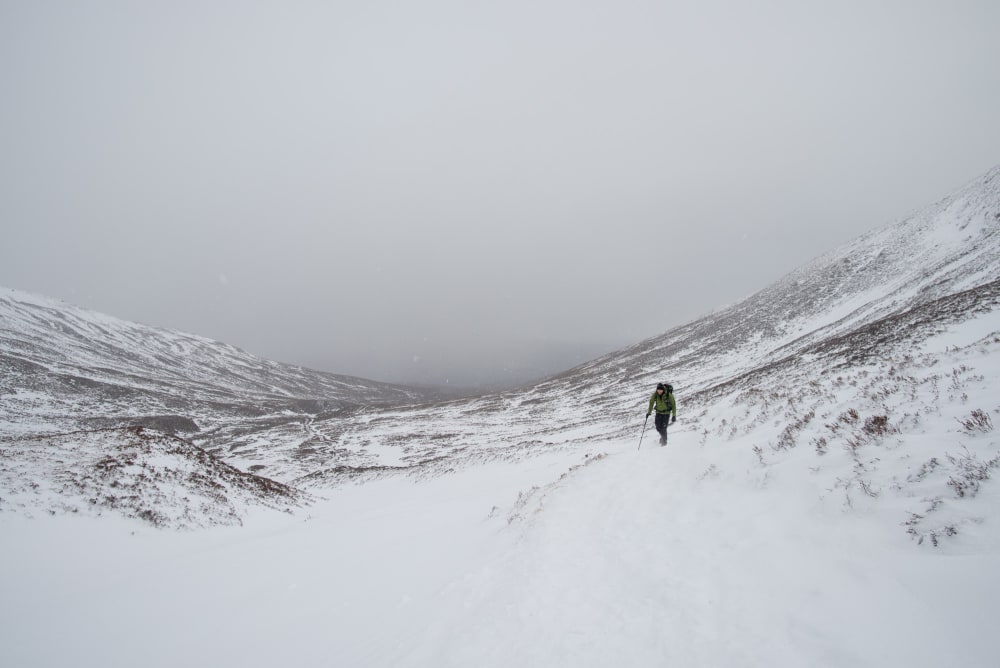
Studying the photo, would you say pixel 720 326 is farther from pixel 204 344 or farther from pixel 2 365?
pixel 204 344

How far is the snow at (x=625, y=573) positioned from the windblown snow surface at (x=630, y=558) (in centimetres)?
3

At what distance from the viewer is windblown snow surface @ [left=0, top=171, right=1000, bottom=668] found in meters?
3.73

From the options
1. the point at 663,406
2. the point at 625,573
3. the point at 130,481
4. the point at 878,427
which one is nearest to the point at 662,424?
the point at 663,406

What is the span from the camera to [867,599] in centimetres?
366

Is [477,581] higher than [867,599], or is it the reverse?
[867,599]

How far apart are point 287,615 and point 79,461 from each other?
43.4ft

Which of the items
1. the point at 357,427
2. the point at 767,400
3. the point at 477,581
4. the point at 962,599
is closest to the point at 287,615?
the point at 477,581

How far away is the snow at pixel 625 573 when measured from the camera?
364 cm

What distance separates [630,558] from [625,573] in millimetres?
442

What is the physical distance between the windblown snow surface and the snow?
32 mm

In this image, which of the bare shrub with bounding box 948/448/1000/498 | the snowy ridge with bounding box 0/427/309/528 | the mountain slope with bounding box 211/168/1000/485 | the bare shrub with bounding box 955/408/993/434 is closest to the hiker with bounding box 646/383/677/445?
the bare shrub with bounding box 955/408/993/434

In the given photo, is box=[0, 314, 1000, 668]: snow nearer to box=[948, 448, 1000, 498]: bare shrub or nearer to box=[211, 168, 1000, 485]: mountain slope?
box=[948, 448, 1000, 498]: bare shrub

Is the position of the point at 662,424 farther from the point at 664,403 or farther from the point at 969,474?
the point at 969,474

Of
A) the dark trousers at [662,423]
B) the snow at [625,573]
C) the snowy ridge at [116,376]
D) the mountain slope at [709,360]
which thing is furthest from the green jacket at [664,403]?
the snowy ridge at [116,376]
